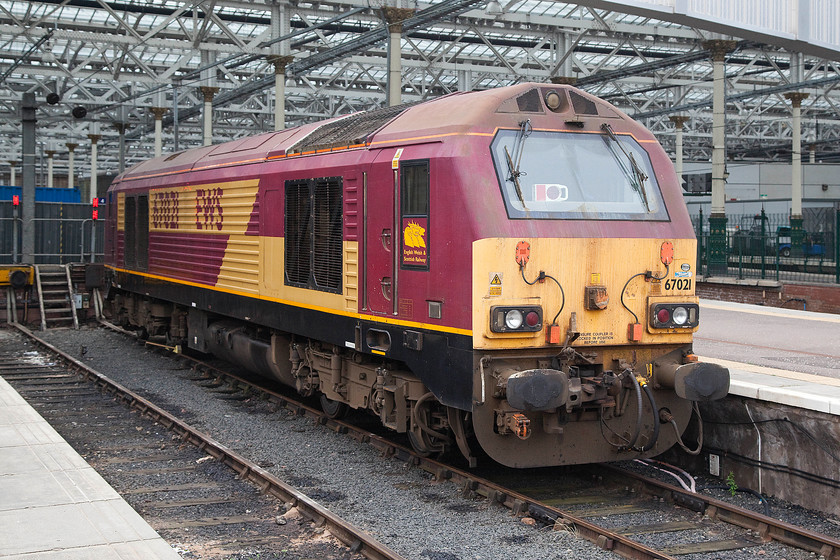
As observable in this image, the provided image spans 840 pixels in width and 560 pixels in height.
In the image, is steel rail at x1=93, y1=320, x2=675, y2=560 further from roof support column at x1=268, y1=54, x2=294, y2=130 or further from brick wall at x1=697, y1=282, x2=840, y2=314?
roof support column at x1=268, y1=54, x2=294, y2=130

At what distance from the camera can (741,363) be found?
11844mm

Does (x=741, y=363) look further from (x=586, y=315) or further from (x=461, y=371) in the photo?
(x=461, y=371)

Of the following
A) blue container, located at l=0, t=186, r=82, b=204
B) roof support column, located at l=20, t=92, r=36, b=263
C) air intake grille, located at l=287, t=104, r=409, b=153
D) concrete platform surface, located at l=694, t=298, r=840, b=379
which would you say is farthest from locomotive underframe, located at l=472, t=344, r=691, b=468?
blue container, located at l=0, t=186, r=82, b=204

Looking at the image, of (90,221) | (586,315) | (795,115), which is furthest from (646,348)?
(795,115)

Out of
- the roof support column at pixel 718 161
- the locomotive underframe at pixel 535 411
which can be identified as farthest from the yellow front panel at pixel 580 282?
the roof support column at pixel 718 161

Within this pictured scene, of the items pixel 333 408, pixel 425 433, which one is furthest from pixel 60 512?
pixel 333 408

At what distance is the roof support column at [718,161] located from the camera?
987 inches

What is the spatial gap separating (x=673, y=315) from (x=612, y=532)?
2236mm

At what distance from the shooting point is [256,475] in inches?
356

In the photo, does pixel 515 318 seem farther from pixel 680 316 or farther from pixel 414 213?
pixel 680 316

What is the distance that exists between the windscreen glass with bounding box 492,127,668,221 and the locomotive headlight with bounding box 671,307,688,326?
0.85 metres

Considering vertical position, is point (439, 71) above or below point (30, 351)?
above

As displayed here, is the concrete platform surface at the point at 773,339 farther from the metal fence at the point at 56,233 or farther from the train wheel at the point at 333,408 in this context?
the metal fence at the point at 56,233

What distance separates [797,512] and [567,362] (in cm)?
248
